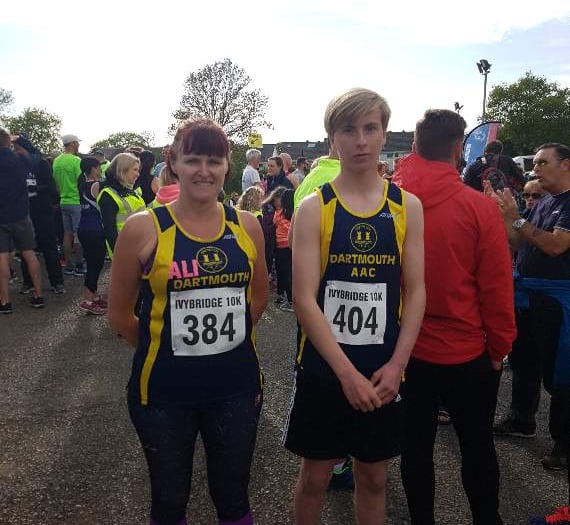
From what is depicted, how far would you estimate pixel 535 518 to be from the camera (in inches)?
106

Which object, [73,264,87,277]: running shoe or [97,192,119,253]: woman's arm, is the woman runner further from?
[73,264,87,277]: running shoe

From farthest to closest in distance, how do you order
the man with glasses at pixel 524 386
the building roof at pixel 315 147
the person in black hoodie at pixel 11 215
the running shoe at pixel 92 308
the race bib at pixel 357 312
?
the building roof at pixel 315 147 < the running shoe at pixel 92 308 < the person in black hoodie at pixel 11 215 < the man with glasses at pixel 524 386 < the race bib at pixel 357 312

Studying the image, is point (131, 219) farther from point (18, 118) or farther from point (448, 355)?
point (18, 118)

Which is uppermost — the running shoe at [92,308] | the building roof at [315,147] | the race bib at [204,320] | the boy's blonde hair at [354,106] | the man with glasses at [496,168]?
the building roof at [315,147]

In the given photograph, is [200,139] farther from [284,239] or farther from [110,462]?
[284,239]

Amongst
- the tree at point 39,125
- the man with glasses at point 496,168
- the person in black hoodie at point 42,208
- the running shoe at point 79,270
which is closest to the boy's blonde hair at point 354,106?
the man with glasses at point 496,168

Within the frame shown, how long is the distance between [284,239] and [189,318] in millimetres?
5091

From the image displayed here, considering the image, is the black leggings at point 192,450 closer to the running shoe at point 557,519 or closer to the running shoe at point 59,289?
the running shoe at point 557,519

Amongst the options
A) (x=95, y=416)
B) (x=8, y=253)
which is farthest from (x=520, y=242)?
(x=8, y=253)

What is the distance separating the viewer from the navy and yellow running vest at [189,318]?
72.9 inches

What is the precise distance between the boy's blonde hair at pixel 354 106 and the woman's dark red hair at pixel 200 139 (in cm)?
44

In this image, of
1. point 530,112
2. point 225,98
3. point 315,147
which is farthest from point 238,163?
point 315,147

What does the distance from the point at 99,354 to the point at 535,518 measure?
418 centimetres

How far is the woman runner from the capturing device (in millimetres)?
1868
